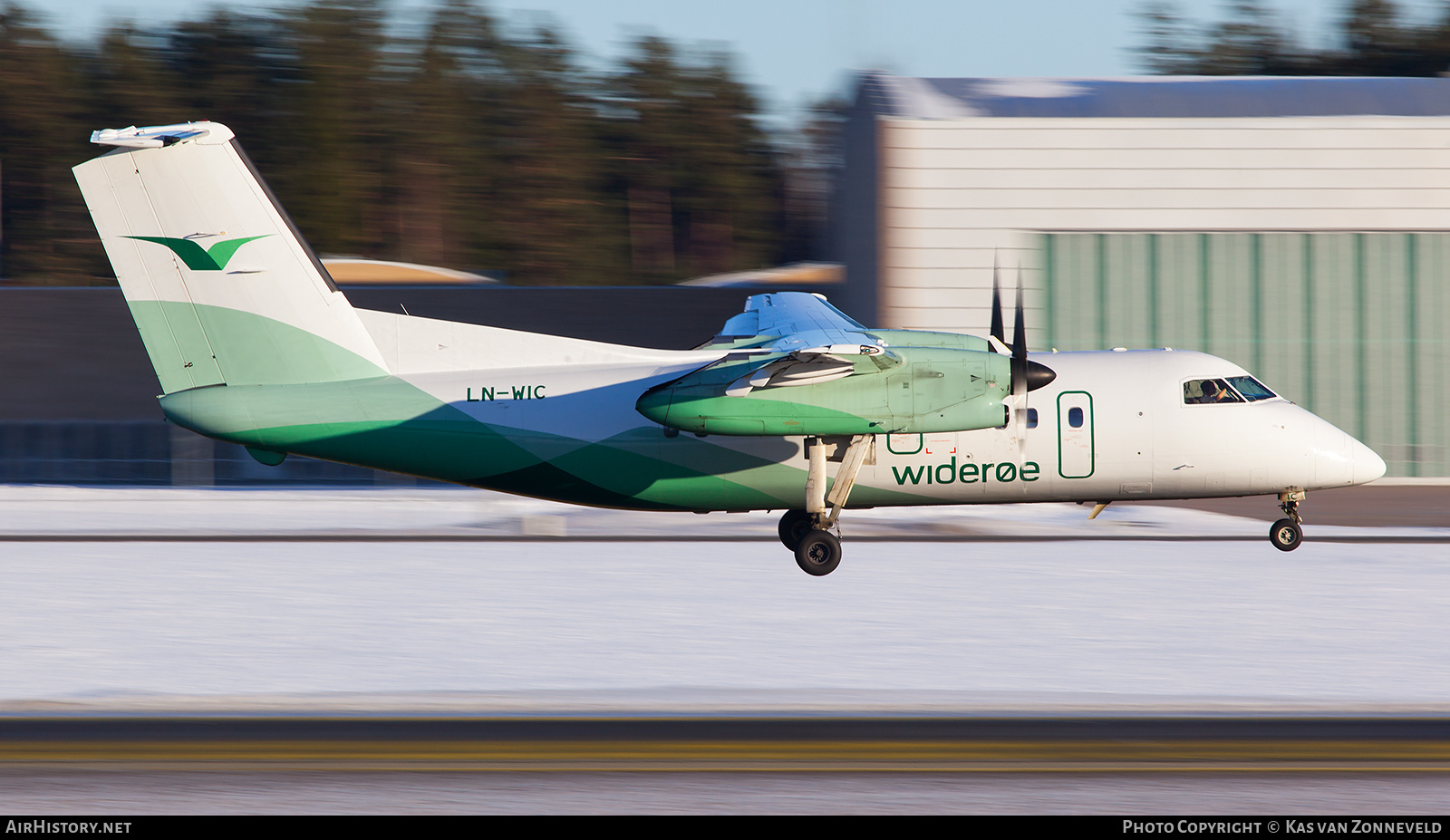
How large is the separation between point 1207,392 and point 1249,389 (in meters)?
0.59

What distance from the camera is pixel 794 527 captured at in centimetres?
1573

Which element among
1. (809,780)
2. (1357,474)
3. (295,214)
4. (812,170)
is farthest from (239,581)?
(812,170)

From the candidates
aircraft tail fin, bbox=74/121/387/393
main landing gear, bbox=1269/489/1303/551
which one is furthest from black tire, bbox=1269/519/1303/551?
aircraft tail fin, bbox=74/121/387/393

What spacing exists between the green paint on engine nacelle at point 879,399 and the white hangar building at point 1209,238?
913 cm

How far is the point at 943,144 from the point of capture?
22844 mm

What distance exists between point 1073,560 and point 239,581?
9.99m

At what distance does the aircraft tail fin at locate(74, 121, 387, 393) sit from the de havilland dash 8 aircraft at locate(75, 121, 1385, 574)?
22 millimetres

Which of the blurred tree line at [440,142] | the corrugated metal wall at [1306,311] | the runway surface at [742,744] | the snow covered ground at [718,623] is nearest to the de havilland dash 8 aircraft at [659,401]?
the snow covered ground at [718,623]

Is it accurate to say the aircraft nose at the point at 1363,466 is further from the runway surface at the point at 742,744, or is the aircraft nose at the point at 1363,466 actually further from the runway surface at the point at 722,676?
the runway surface at the point at 742,744

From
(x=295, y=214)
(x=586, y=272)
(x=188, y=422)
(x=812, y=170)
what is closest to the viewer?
(x=188, y=422)

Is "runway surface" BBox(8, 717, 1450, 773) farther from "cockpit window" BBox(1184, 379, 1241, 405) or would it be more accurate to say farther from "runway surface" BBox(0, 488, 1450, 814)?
"cockpit window" BBox(1184, 379, 1241, 405)

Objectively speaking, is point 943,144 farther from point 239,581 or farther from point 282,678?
point 282,678

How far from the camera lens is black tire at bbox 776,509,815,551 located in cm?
1565

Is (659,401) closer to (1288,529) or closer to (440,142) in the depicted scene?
(1288,529)
